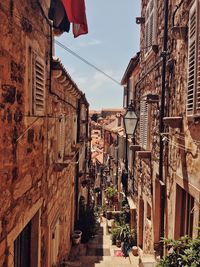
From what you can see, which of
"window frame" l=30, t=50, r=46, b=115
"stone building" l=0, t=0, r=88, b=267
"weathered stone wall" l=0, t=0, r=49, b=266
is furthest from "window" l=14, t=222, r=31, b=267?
"window frame" l=30, t=50, r=46, b=115

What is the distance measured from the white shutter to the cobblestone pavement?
7.75m

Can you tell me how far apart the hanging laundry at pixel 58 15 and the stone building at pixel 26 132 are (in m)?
0.24

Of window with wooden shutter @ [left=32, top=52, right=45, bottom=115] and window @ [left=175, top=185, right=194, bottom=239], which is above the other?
window with wooden shutter @ [left=32, top=52, right=45, bottom=115]

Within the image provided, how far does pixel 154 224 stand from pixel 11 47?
21.0 feet

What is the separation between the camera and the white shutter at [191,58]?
4895mm

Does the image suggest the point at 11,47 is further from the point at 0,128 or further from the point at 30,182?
the point at 30,182

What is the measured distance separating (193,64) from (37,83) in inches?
111

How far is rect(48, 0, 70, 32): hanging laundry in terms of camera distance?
17.5 ft

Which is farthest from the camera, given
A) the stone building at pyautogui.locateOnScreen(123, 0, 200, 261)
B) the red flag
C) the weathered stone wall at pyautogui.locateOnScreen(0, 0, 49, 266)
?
the stone building at pyautogui.locateOnScreen(123, 0, 200, 261)

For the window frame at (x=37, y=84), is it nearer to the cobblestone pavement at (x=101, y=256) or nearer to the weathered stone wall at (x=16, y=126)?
the weathered stone wall at (x=16, y=126)

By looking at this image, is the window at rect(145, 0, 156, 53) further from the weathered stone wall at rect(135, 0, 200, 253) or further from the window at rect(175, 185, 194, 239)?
the window at rect(175, 185, 194, 239)

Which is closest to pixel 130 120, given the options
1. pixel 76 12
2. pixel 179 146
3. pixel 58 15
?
pixel 179 146

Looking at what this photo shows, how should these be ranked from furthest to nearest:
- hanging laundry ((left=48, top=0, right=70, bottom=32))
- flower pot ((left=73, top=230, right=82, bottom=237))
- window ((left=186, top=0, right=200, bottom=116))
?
1. flower pot ((left=73, top=230, right=82, bottom=237))
2. hanging laundry ((left=48, top=0, right=70, bottom=32))
3. window ((left=186, top=0, right=200, bottom=116))

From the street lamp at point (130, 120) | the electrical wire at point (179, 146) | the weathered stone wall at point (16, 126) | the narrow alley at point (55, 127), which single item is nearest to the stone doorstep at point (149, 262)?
the narrow alley at point (55, 127)
